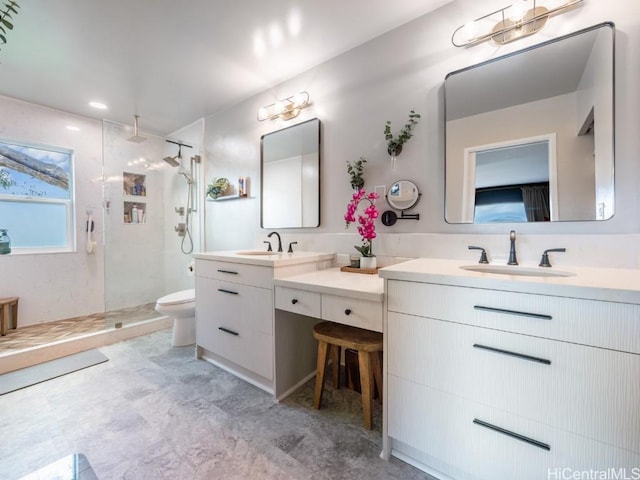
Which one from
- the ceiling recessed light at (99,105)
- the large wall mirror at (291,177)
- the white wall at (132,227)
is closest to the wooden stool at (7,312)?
the white wall at (132,227)

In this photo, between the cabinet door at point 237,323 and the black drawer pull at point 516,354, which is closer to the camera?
the black drawer pull at point 516,354

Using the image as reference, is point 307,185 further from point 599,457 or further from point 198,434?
point 599,457

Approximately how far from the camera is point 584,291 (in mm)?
802

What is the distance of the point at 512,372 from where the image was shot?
3.01ft

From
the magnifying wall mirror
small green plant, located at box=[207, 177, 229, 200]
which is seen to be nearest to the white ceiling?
small green plant, located at box=[207, 177, 229, 200]

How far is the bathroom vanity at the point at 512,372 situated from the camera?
2.57 feet

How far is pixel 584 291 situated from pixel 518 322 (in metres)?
0.20

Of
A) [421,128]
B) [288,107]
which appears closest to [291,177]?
[288,107]

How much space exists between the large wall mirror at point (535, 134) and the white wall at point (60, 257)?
3755 mm

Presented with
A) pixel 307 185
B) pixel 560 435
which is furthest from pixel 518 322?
pixel 307 185

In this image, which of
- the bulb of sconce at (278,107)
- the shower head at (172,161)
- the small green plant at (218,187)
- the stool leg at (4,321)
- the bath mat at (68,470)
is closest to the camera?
the bath mat at (68,470)

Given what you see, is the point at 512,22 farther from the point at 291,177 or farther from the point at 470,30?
the point at 291,177

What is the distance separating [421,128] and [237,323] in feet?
5.67

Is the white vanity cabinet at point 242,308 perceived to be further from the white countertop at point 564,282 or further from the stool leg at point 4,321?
the stool leg at point 4,321
